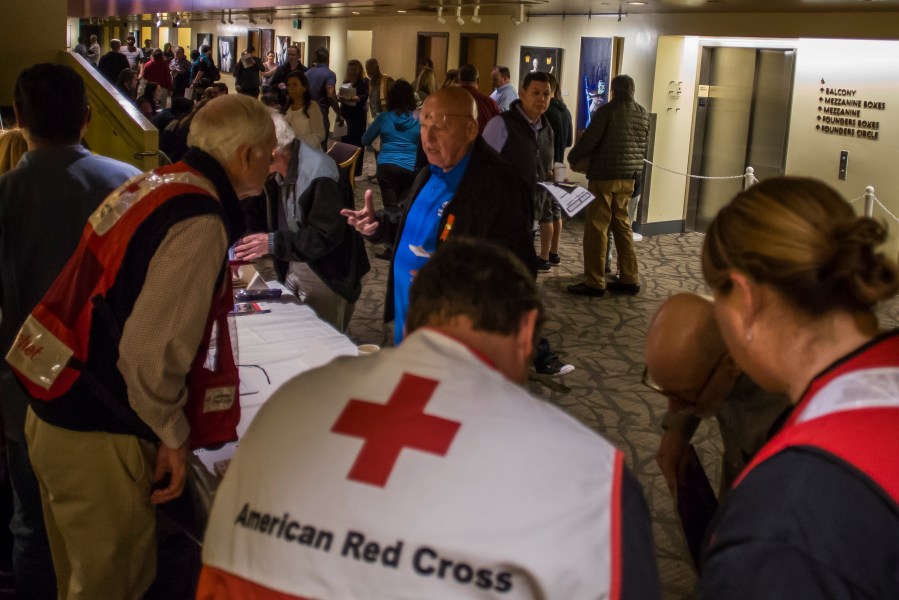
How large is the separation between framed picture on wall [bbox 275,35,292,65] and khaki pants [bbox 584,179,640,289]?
42.4ft

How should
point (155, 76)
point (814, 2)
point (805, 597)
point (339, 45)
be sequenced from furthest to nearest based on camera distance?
point (339, 45)
point (155, 76)
point (814, 2)
point (805, 597)

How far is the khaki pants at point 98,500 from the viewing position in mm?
2145

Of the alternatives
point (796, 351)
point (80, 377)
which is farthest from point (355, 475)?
point (80, 377)

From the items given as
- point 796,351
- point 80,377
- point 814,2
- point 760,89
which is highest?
point 814,2

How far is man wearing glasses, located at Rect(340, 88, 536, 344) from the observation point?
11.5ft

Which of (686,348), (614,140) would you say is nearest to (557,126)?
(614,140)

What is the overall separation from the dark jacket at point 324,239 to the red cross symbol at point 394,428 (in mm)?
2810

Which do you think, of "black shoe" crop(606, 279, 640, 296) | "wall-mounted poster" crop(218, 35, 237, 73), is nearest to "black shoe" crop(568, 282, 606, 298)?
"black shoe" crop(606, 279, 640, 296)

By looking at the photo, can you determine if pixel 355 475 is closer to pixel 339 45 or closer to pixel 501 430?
pixel 501 430

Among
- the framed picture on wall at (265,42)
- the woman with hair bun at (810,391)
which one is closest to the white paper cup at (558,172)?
the woman with hair bun at (810,391)

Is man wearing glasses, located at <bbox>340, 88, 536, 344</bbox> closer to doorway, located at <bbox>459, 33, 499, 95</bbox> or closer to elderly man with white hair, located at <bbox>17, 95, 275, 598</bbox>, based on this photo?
elderly man with white hair, located at <bbox>17, 95, 275, 598</bbox>

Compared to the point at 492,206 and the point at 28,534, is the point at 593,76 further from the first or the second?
the point at 28,534

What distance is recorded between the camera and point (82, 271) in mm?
2057

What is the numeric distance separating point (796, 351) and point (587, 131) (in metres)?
6.26
